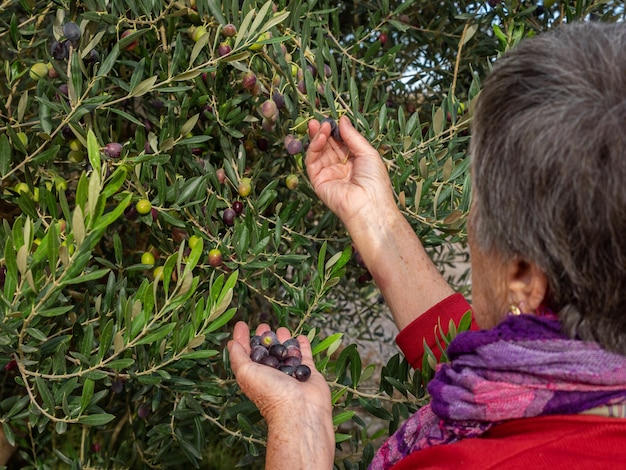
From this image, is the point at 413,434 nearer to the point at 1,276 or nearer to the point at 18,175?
the point at 1,276

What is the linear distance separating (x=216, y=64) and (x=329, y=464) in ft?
2.98

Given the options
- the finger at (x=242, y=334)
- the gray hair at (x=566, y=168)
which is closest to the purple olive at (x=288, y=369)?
the finger at (x=242, y=334)

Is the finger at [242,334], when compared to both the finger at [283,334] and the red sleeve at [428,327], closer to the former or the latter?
the finger at [283,334]

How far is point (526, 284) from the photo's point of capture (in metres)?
1.15

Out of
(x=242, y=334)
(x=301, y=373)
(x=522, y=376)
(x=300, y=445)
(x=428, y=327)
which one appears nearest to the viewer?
(x=522, y=376)

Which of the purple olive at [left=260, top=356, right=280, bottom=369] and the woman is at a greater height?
the woman

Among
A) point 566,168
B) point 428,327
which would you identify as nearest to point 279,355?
point 428,327

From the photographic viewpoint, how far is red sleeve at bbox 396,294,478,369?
5.64ft

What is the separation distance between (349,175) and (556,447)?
3.05ft

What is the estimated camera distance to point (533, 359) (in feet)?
3.62

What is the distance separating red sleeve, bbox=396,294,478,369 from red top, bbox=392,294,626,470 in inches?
20.7

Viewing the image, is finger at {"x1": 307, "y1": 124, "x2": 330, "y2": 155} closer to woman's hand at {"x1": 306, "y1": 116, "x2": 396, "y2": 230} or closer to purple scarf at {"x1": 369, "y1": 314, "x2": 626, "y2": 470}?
woman's hand at {"x1": 306, "y1": 116, "x2": 396, "y2": 230}

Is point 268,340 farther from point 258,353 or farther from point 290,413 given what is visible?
point 290,413

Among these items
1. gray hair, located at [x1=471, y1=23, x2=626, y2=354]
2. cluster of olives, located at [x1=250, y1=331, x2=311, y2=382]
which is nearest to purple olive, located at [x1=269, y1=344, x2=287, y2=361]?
cluster of olives, located at [x1=250, y1=331, x2=311, y2=382]
